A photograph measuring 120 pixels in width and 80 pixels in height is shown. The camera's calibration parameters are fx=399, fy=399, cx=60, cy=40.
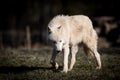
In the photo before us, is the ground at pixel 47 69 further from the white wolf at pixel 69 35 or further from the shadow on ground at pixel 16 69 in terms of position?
the white wolf at pixel 69 35

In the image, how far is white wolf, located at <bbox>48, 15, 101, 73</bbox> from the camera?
37.0ft

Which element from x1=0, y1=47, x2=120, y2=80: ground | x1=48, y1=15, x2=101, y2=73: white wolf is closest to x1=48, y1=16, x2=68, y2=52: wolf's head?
x1=48, y1=15, x2=101, y2=73: white wolf

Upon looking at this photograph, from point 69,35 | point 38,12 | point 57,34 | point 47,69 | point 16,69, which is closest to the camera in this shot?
point 57,34

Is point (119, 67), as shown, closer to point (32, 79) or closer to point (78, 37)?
point (78, 37)

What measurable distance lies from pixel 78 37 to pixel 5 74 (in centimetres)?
250

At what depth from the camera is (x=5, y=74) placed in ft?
40.0

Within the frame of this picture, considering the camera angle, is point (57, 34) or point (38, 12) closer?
point (57, 34)

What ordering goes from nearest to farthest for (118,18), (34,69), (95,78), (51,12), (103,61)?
1. (95,78)
2. (34,69)
3. (103,61)
4. (118,18)
5. (51,12)

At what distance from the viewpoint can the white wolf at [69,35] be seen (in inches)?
444

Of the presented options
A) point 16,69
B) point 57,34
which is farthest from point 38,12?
point 57,34

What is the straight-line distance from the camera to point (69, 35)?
38.6 feet

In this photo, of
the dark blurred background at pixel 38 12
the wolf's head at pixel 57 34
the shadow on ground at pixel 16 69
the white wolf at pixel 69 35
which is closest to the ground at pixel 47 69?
the shadow on ground at pixel 16 69

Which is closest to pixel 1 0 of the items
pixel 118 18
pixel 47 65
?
pixel 118 18

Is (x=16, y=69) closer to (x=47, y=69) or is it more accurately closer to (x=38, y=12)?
(x=47, y=69)
